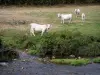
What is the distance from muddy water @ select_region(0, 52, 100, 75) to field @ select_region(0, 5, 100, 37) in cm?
500

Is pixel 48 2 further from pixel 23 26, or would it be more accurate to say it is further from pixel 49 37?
pixel 49 37

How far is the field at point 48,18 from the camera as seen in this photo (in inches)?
1036

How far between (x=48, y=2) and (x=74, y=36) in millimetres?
12620

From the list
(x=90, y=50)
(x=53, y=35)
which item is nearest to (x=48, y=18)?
(x=53, y=35)

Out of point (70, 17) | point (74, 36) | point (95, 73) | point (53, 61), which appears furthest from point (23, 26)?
point (95, 73)

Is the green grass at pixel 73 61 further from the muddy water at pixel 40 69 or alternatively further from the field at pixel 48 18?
the field at pixel 48 18

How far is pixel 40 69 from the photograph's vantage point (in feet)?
62.6

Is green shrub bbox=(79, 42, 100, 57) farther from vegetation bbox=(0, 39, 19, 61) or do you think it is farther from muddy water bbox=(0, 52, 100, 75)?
vegetation bbox=(0, 39, 19, 61)

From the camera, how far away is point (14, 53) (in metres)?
21.3

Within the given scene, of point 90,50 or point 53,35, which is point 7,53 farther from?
point 90,50

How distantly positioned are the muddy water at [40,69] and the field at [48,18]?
5.00 metres

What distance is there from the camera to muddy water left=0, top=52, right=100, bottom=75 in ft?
60.5

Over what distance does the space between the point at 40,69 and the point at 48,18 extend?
10.7 meters

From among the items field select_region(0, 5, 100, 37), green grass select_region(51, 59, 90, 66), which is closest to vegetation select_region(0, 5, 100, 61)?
field select_region(0, 5, 100, 37)
